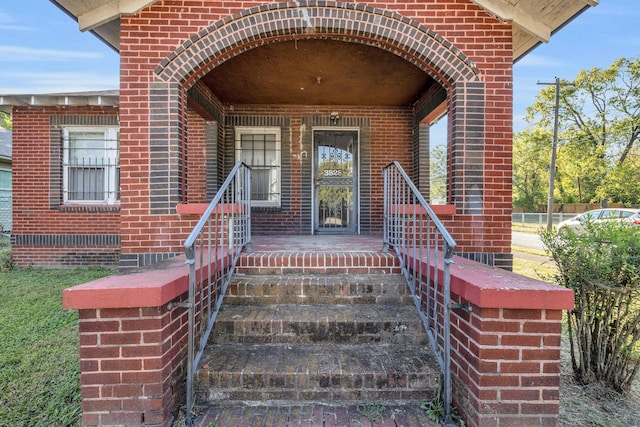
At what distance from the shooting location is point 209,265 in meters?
2.45

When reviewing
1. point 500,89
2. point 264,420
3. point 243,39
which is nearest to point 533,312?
point 264,420

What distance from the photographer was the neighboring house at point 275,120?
3686mm

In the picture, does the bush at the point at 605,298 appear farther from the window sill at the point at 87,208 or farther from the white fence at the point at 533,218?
the white fence at the point at 533,218

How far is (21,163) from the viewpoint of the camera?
6.53 meters

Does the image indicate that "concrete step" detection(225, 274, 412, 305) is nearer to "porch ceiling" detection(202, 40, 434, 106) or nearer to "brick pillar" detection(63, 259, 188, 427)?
"brick pillar" detection(63, 259, 188, 427)

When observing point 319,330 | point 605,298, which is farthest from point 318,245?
point 605,298

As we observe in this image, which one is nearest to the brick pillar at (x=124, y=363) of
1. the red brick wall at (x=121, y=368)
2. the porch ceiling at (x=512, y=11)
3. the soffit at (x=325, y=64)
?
the red brick wall at (x=121, y=368)

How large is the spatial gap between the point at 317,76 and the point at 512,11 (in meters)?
2.61

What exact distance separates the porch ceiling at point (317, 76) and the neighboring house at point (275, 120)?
1.2 inches

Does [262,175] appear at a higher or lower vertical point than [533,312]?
higher

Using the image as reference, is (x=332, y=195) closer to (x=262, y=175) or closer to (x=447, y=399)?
(x=262, y=175)

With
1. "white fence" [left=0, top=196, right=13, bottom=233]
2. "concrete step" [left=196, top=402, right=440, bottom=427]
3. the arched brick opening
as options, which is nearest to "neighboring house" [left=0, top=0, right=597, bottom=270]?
the arched brick opening

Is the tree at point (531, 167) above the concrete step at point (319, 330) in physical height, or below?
above

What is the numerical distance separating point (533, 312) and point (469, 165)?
7.46 feet
